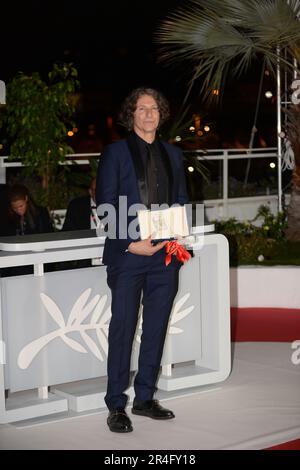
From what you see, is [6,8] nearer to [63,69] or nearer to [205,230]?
[63,69]

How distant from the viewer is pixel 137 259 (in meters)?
4.91

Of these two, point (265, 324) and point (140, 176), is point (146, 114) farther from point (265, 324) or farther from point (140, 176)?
point (265, 324)

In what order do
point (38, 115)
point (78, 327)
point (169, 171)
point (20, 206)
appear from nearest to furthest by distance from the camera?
point (169, 171)
point (78, 327)
point (20, 206)
point (38, 115)

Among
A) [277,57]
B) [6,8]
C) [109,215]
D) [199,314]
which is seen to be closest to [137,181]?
[109,215]

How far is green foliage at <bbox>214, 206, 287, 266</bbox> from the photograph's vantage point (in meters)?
9.27

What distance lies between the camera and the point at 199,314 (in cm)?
578

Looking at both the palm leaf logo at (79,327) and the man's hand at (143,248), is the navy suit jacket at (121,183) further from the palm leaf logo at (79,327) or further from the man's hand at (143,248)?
the palm leaf logo at (79,327)

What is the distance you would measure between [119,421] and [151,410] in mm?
269

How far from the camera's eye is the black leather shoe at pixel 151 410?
16.7 ft

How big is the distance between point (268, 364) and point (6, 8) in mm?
24240

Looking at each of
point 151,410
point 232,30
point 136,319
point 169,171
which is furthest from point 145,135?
point 232,30

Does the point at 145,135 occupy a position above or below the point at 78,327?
above

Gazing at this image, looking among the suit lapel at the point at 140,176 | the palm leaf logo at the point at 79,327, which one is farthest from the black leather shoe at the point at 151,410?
the suit lapel at the point at 140,176

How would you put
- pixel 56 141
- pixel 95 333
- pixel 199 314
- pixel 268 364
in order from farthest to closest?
pixel 56 141
pixel 268 364
pixel 199 314
pixel 95 333
